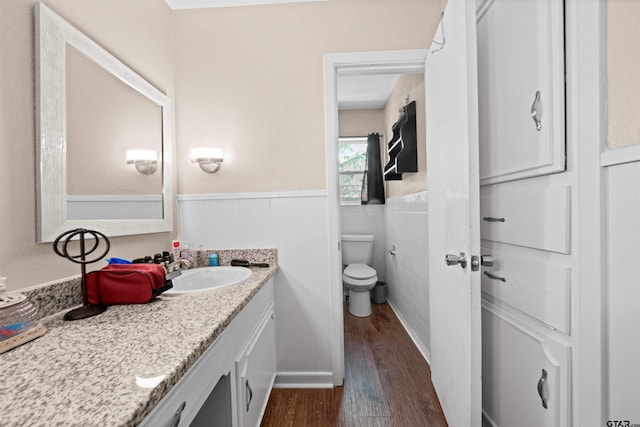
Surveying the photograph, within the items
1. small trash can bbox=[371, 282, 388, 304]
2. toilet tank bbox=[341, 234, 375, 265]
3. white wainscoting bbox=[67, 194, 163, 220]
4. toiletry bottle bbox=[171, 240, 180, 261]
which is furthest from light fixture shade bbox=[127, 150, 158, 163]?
small trash can bbox=[371, 282, 388, 304]

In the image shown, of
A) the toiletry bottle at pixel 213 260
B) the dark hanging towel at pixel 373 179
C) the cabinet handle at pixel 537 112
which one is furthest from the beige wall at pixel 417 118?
the toiletry bottle at pixel 213 260

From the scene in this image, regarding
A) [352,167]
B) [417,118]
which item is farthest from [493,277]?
[352,167]

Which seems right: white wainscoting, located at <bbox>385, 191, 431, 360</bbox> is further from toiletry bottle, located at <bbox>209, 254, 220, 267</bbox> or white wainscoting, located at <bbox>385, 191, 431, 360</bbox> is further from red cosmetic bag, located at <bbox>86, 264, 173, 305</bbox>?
red cosmetic bag, located at <bbox>86, 264, 173, 305</bbox>

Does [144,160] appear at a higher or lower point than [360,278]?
higher

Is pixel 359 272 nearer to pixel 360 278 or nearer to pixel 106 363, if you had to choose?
pixel 360 278

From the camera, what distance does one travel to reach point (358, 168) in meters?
3.60

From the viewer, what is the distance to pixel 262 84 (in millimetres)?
1710

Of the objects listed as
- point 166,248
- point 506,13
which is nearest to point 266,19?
point 506,13

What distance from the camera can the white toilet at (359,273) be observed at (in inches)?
102

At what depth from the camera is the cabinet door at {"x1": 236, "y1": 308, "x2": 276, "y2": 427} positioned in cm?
103

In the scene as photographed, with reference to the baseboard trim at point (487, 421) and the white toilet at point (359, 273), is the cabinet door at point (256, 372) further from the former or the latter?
the white toilet at point (359, 273)

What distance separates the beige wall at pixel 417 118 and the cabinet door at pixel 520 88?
2.89ft

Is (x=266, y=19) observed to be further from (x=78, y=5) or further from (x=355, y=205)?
(x=355, y=205)

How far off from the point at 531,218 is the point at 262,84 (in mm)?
1602
